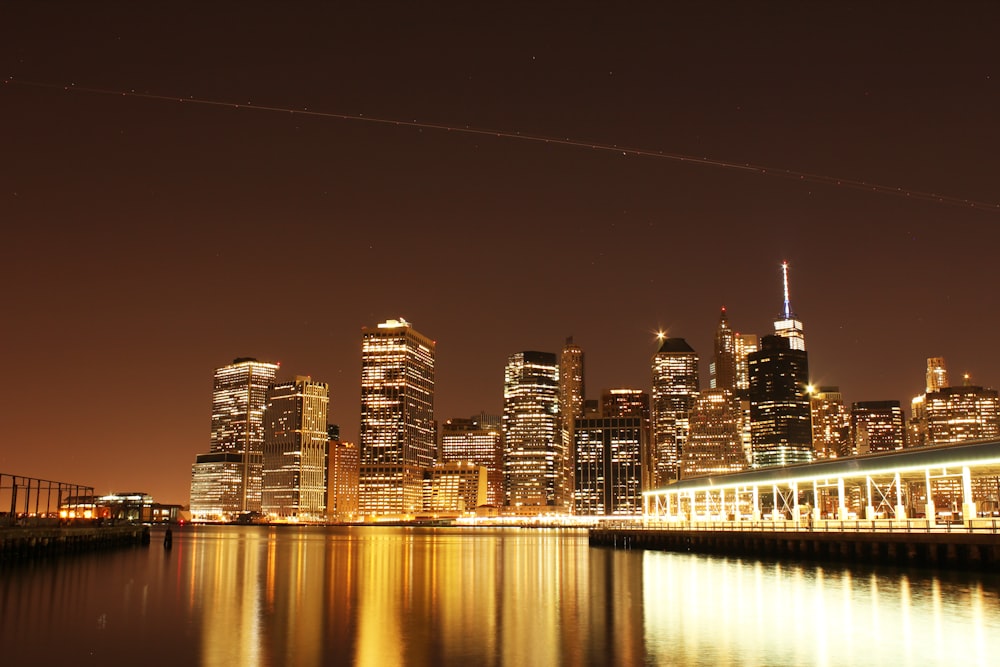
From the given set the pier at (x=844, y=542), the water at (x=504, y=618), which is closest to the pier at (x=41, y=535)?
the water at (x=504, y=618)

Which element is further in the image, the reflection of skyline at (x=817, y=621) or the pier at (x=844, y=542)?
the pier at (x=844, y=542)

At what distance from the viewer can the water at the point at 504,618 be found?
2677 centimetres

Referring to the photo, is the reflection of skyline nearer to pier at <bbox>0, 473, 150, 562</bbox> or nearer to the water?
the water

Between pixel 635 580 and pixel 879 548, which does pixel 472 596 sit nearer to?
pixel 635 580

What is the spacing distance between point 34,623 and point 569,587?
26.7 m

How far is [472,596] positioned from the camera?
45094 millimetres

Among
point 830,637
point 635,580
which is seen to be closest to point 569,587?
point 635,580

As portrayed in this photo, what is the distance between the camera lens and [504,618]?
35.8 meters

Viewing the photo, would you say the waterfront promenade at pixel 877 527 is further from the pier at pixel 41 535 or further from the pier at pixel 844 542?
the pier at pixel 41 535

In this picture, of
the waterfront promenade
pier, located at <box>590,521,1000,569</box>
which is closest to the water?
pier, located at <box>590,521,1000,569</box>

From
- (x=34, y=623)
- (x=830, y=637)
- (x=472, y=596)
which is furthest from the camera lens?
(x=472, y=596)

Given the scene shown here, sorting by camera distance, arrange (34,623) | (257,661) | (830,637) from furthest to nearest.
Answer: (34,623) → (830,637) → (257,661)

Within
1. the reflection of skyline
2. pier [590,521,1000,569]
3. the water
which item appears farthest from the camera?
pier [590,521,1000,569]

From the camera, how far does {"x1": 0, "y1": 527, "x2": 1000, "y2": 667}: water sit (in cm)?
2677
